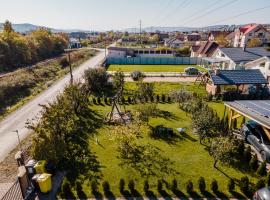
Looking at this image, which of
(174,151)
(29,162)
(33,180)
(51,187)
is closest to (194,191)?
(174,151)

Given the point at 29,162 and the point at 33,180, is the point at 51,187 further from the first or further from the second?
the point at 29,162

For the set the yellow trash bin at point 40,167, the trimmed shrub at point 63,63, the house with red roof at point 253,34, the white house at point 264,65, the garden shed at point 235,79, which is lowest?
the yellow trash bin at point 40,167

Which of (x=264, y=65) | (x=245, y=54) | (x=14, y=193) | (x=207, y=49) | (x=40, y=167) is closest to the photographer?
(x=14, y=193)

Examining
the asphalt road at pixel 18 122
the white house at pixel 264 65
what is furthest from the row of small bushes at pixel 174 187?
the white house at pixel 264 65

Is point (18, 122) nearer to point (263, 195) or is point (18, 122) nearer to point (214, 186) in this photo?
point (214, 186)

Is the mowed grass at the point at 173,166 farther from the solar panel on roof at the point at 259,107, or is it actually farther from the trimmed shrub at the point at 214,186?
the solar panel on roof at the point at 259,107

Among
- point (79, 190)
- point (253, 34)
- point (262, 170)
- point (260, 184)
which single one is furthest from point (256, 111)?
point (253, 34)
